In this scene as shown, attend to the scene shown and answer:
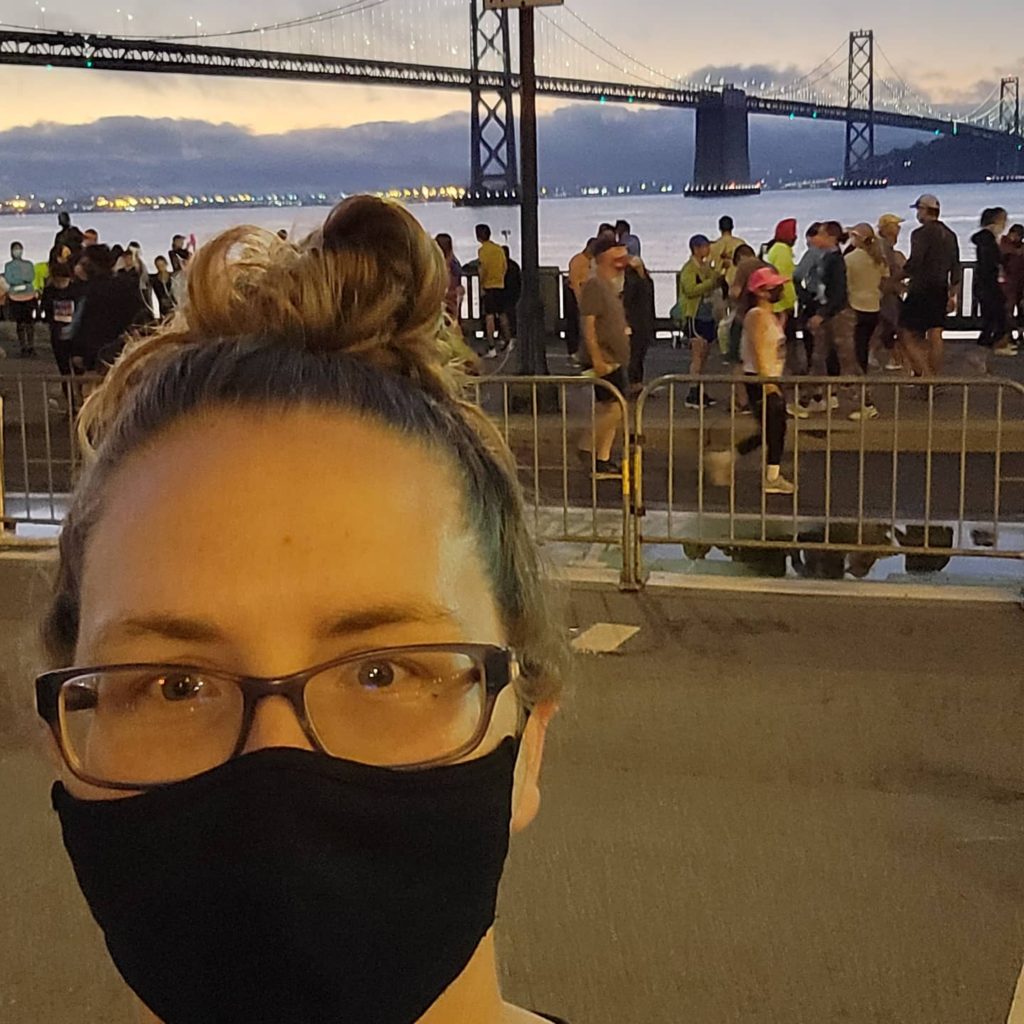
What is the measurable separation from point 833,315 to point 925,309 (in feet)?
2.59

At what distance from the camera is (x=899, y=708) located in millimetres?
5707

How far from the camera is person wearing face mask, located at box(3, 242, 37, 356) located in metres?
17.8

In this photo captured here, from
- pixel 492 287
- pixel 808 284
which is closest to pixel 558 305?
pixel 492 287

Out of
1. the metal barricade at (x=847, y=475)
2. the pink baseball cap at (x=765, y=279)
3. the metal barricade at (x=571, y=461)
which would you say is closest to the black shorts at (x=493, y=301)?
the metal barricade at (x=571, y=461)

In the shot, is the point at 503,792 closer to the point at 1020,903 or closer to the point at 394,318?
the point at 394,318

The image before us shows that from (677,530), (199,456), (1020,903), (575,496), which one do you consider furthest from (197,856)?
(575,496)

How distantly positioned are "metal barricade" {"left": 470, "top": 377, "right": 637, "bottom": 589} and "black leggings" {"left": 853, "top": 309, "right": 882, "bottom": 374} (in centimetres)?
247

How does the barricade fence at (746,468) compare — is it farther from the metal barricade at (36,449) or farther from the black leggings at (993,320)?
the black leggings at (993,320)

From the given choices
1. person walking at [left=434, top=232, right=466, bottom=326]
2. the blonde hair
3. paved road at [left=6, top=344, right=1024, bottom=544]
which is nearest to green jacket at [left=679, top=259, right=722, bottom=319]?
paved road at [left=6, top=344, right=1024, bottom=544]

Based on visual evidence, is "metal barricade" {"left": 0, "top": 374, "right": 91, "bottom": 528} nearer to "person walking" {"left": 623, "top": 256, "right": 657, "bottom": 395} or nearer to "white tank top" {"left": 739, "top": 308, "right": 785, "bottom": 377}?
"white tank top" {"left": 739, "top": 308, "right": 785, "bottom": 377}

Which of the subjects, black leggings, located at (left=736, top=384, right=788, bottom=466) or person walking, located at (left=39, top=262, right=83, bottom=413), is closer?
black leggings, located at (left=736, top=384, right=788, bottom=466)

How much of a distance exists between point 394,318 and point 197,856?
0.63 meters

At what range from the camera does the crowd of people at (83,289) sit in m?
12.6

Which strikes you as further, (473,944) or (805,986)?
(805,986)
